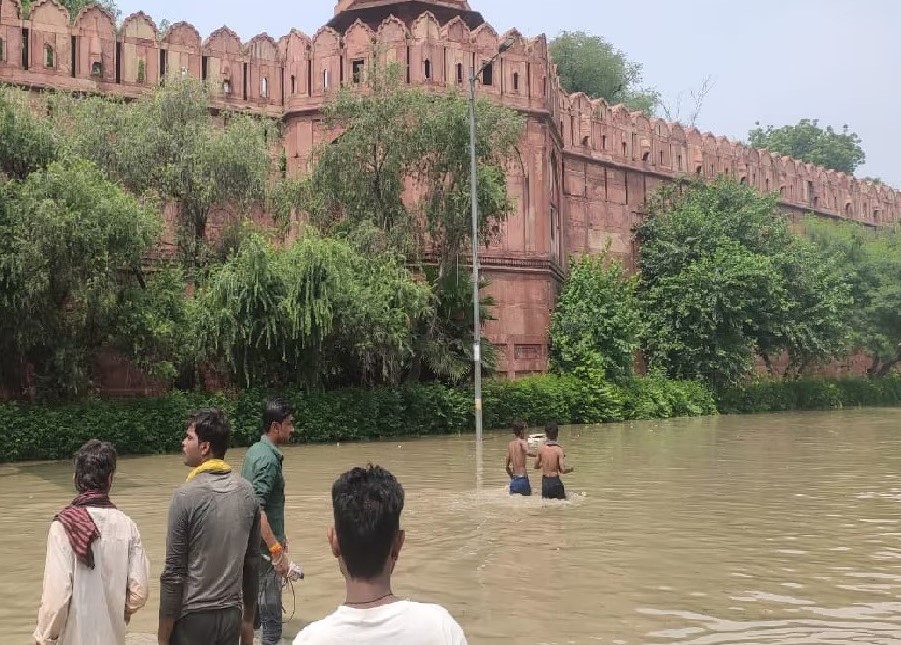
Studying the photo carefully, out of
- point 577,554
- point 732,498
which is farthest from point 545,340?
point 577,554

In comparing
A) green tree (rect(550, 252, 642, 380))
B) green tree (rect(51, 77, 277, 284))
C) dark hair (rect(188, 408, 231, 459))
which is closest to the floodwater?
dark hair (rect(188, 408, 231, 459))

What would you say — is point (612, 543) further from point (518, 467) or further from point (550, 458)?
point (518, 467)

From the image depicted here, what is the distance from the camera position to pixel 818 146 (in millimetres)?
68188

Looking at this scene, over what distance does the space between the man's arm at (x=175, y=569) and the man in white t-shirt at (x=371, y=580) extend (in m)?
1.73

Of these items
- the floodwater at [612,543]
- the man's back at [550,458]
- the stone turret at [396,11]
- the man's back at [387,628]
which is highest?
the stone turret at [396,11]

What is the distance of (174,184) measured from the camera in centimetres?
2158

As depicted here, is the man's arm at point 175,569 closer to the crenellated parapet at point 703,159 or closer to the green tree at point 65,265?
the green tree at point 65,265

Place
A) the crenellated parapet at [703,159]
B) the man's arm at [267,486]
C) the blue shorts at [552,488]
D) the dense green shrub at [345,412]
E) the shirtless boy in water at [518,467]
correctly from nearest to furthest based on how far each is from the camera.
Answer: the man's arm at [267,486] → the blue shorts at [552,488] → the shirtless boy in water at [518,467] → the dense green shrub at [345,412] → the crenellated parapet at [703,159]

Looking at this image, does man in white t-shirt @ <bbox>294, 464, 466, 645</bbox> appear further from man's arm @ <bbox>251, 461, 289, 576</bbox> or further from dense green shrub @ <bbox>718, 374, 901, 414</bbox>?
dense green shrub @ <bbox>718, 374, 901, 414</bbox>

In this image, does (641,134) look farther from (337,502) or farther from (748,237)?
(337,502)

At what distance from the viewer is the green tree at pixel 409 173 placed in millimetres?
23109

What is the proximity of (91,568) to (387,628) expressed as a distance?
190 cm

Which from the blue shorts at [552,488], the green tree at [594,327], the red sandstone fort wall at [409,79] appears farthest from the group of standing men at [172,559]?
the green tree at [594,327]

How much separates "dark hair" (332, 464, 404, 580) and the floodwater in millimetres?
3985
